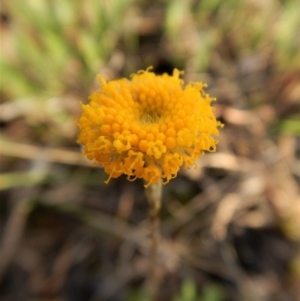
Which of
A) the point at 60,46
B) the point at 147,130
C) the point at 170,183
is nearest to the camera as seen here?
the point at 147,130

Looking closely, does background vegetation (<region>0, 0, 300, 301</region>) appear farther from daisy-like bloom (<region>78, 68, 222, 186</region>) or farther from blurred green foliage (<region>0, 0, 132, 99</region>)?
daisy-like bloom (<region>78, 68, 222, 186</region>)

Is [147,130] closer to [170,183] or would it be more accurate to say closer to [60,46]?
[170,183]

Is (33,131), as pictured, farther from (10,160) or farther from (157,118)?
(157,118)

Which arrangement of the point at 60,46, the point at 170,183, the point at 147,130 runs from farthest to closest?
the point at 60,46
the point at 170,183
the point at 147,130

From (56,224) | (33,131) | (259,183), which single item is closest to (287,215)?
(259,183)

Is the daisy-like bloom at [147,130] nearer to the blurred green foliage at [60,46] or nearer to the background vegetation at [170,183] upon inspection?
the background vegetation at [170,183]

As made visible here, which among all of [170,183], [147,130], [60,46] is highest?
[60,46]

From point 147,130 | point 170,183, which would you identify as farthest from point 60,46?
point 147,130
